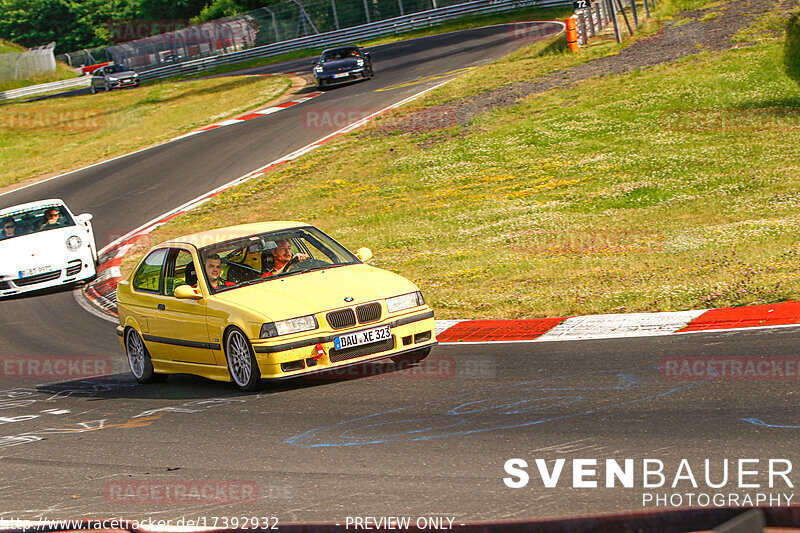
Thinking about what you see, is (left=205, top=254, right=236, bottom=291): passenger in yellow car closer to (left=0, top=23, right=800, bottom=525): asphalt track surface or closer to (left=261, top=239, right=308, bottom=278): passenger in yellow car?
(left=261, top=239, right=308, bottom=278): passenger in yellow car

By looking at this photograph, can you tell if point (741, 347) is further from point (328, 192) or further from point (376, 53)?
point (376, 53)

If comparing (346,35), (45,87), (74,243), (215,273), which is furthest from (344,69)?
(45,87)

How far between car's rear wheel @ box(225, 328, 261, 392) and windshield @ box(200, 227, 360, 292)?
28.6 inches

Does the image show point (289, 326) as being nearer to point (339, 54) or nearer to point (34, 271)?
point (34, 271)

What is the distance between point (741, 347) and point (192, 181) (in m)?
19.0

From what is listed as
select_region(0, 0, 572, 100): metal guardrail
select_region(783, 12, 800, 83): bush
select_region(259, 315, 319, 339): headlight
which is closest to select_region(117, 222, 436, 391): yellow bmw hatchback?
select_region(259, 315, 319, 339): headlight

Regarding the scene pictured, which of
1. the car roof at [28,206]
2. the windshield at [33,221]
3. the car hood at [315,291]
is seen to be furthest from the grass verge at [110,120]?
the car hood at [315,291]

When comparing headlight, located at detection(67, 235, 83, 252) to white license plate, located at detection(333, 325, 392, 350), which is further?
headlight, located at detection(67, 235, 83, 252)

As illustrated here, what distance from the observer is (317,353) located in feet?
25.8

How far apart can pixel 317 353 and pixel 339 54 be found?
29371 mm

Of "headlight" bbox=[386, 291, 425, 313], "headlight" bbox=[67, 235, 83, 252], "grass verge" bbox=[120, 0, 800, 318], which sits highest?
"headlight" bbox=[386, 291, 425, 313]

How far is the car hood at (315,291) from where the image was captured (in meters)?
8.01

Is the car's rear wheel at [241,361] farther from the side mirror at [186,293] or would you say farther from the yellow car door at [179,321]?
the side mirror at [186,293]

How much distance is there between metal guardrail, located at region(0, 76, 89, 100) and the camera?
185ft
